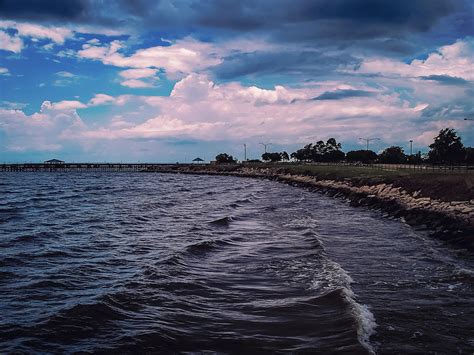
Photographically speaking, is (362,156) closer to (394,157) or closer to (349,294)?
(394,157)

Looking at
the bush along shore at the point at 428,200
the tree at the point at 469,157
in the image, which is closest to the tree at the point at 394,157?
the tree at the point at 469,157

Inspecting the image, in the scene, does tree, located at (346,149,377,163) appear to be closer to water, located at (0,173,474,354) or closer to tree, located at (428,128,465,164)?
tree, located at (428,128,465,164)

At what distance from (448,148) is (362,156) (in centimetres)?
7129

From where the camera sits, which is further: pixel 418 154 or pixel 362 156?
pixel 362 156

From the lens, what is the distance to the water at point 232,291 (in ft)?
28.7

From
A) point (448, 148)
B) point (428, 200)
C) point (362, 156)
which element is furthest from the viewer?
point (362, 156)

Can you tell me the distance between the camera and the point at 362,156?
158 m

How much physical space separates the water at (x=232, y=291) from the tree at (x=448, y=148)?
70912mm

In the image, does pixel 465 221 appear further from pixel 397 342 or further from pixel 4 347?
pixel 4 347

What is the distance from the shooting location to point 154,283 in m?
13.1

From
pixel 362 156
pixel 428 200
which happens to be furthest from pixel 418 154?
pixel 428 200

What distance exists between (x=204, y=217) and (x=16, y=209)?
15069 mm

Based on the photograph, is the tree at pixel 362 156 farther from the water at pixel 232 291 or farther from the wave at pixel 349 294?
the wave at pixel 349 294

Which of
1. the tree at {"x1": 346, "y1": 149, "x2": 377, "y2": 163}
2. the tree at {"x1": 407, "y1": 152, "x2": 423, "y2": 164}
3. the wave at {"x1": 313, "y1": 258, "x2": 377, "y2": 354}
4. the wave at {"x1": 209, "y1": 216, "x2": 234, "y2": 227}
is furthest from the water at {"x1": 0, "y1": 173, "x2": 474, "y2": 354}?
the tree at {"x1": 346, "y1": 149, "x2": 377, "y2": 163}
